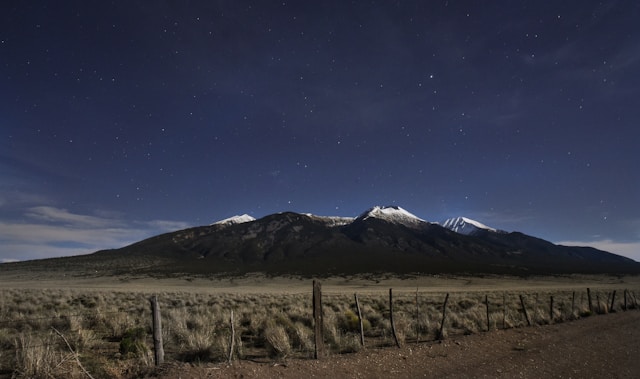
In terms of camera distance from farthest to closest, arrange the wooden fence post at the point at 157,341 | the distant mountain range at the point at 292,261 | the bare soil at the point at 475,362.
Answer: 1. the distant mountain range at the point at 292,261
2. the bare soil at the point at 475,362
3. the wooden fence post at the point at 157,341

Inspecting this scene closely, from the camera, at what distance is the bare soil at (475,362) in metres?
8.94

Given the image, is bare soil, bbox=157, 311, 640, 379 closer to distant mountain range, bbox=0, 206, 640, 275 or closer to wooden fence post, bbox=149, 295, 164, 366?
wooden fence post, bbox=149, 295, 164, 366

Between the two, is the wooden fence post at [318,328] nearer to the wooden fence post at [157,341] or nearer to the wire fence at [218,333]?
the wire fence at [218,333]

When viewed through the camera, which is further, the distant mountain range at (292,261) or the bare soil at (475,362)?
the distant mountain range at (292,261)

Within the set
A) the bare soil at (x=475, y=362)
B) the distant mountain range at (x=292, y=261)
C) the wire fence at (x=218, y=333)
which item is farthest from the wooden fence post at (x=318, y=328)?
the distant mountain range at (x=292, y=261)

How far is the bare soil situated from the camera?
8935mm

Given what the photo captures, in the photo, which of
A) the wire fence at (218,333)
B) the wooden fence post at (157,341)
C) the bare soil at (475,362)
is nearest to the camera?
the wooden fence post at (157,341)

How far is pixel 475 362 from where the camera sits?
10.3m

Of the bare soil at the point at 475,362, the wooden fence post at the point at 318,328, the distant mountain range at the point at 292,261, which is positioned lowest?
the distant mountain range at the point at 292,261

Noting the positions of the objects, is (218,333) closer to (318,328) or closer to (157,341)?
(318,328)

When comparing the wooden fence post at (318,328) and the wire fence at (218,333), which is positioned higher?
the wooden fence post at (318,328)

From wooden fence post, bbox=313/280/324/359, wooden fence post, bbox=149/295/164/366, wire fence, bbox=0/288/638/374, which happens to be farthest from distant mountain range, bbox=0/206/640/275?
wooden fence post, bbox=149/295/164/366

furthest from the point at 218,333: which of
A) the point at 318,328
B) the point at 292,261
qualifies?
the point at 292,261

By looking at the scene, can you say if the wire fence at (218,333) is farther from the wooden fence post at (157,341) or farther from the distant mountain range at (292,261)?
the distant mountain range at (292,261)
